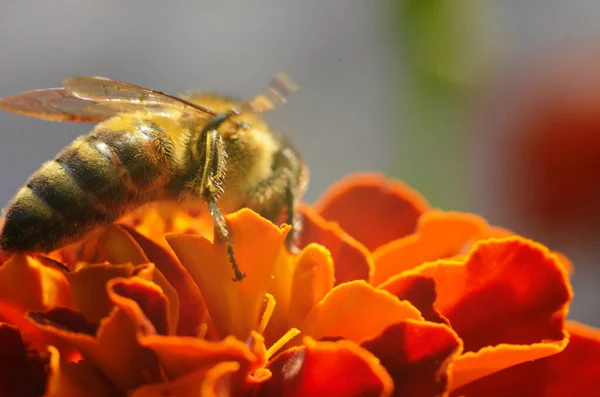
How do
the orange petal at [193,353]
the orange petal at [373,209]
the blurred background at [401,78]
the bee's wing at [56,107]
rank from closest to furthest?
the orange petal at [193,353]
the bee's wing at [56,107]
the orange petal at [373,209]
the blurred background at [401,78]

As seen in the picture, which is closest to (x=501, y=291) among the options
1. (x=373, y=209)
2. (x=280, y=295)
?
(x=280, y=295)

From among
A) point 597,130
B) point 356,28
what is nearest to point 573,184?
point 597,130

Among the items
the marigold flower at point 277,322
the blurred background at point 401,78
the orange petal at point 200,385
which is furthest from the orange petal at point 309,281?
the blurred background at point 401,78

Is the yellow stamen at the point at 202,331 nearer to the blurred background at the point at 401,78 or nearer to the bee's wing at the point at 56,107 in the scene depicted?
the bee's wing at the point at 56,107

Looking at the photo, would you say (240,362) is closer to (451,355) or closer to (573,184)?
(451,355)

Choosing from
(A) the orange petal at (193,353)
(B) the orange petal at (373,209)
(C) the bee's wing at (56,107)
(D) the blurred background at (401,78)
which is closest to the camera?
(A) the orange petal at (193,353)

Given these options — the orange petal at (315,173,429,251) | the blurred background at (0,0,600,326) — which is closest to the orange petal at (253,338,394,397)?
the orange petal at (315,173,429,251)

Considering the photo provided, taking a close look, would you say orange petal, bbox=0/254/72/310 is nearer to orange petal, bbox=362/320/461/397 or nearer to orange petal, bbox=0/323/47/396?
orange petal, bbox=0/323/47/396

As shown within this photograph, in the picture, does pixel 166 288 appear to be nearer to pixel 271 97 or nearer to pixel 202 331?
pixel 202 331
